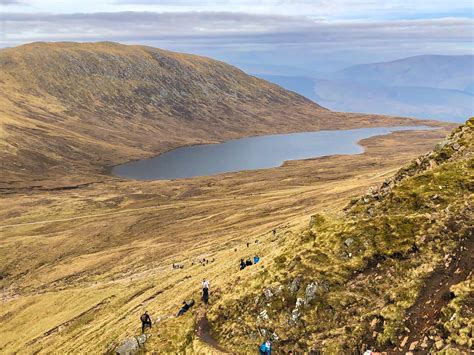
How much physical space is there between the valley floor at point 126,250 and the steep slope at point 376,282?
3.47 meters

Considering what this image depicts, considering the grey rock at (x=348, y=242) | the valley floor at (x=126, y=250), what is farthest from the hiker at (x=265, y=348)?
the grey rock at (x=348, y=242)

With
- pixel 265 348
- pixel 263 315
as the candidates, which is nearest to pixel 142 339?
pixel 263 315

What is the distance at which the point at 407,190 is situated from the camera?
35.5 meters

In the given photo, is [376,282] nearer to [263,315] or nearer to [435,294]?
[435,294]

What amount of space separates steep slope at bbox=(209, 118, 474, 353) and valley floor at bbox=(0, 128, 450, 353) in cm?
347

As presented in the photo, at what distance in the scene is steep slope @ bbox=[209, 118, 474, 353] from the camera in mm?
25203

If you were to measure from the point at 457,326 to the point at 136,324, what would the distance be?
92.0 feet

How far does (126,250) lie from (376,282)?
239 feet

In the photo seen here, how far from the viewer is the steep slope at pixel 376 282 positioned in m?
25.2

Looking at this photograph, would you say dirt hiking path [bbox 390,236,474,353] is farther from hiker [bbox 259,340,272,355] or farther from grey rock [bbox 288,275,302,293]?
grey rock [bbox 288,275,302,293]

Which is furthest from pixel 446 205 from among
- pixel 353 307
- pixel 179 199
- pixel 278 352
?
pixel 179 199

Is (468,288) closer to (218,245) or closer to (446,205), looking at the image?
(446,205)

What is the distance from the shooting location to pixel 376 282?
29.3 metres

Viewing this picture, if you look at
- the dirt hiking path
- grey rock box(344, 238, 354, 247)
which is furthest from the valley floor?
the dirt hiking path
